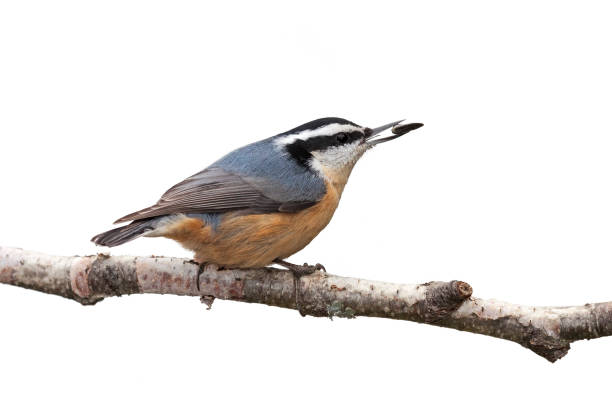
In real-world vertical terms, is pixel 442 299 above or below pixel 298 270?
below

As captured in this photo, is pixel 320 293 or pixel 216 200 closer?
pixel 320 293

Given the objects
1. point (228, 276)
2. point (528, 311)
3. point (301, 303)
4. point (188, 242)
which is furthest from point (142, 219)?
point (528, 311)

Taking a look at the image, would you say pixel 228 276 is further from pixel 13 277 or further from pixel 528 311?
pixel 528 311

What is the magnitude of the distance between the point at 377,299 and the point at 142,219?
130 cm

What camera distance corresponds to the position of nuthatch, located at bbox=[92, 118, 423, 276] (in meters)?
4.37

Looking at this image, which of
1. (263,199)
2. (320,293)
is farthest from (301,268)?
(263,199)

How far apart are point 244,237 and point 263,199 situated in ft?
0.86

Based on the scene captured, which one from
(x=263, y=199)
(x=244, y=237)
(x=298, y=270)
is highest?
(x=263, y=199)

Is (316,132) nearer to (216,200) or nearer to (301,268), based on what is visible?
(216,200)

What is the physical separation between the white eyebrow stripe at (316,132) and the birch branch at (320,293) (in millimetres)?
765

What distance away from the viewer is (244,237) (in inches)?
172

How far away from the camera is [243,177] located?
4605 mm

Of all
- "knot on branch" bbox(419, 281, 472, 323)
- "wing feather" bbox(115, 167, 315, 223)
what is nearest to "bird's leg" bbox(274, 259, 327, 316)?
"wing feather" bbox(115, 167, 315, 223)

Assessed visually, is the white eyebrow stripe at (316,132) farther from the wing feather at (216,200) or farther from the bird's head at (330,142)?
the wing feather at (216,200)
